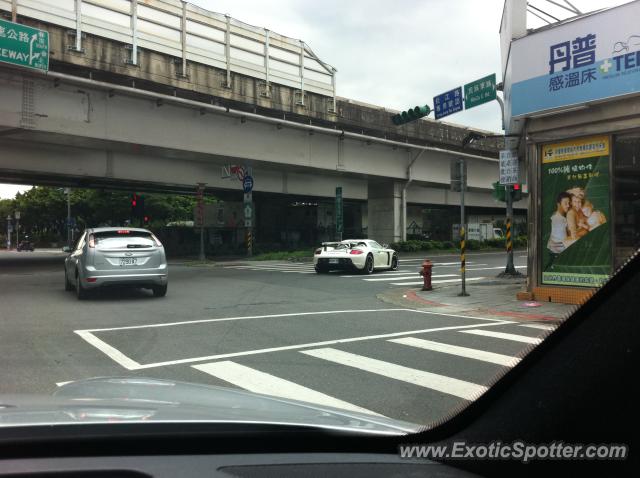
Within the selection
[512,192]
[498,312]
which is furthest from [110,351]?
[512,192]

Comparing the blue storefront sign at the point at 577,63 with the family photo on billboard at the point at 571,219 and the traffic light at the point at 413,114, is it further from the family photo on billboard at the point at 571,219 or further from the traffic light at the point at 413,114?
the traffic light at the point at 413,114

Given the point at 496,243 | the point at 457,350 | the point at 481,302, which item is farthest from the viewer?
the point at 496,243

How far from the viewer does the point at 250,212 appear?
33.2m

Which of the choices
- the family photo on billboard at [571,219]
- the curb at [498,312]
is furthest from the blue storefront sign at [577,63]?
the curb at [498,312]

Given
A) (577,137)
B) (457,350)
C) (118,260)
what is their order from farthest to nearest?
(118,260), (577,137), (457,350)

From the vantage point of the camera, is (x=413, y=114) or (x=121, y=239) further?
(x=413, y=114)

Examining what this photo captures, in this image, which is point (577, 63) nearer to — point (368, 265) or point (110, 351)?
point (110, 351)

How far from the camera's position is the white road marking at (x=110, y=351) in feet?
22.6

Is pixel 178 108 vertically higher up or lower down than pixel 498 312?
higher up

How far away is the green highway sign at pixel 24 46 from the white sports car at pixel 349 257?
11.4 m

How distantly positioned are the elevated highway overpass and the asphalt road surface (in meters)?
8.01

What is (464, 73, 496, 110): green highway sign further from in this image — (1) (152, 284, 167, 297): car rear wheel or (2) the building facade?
(1) (152, 284, 167, 297): car rear wheel

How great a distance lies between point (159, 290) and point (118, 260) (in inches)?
55.4

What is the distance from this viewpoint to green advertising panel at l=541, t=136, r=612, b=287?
11.6m
